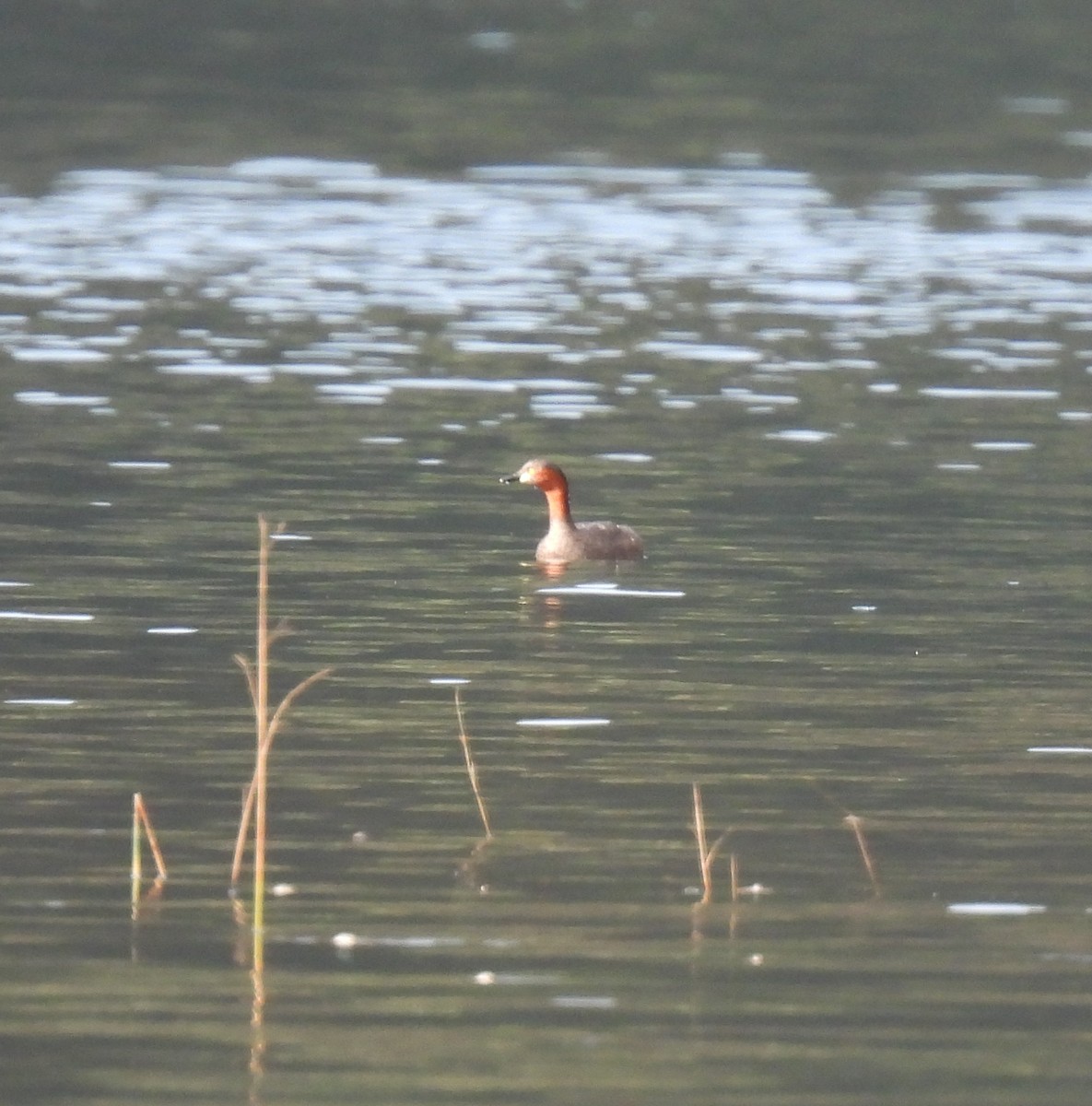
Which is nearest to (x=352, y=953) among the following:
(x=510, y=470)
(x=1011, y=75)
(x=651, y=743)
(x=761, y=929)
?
(x=761, y=929)

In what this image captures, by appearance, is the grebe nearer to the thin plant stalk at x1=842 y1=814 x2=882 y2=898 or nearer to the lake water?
the lake water

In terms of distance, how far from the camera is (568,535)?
61.1 ft

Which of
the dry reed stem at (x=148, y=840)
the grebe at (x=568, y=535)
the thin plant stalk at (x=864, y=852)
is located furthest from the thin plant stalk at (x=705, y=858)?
the grebe at (x=568, y=535)

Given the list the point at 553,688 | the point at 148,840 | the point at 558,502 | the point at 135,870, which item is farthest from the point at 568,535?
the point at 135,870

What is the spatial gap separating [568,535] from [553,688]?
3939mm

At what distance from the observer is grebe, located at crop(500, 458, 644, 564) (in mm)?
18250

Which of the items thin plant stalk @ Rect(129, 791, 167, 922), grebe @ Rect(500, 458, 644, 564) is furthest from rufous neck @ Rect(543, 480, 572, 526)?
thin plant stalk @ Rect(129, 791, 167, 922)

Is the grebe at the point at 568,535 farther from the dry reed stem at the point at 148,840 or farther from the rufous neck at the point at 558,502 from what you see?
the dry reed stem at the point at 148,840

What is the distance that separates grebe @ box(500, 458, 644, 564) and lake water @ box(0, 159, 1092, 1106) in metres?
0.15

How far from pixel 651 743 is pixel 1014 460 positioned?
9101 mm

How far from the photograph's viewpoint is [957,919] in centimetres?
1068

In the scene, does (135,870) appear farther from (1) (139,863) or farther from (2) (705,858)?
(2) (705,858)

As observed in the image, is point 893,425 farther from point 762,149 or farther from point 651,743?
point 762,149

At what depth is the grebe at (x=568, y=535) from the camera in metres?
18.2
